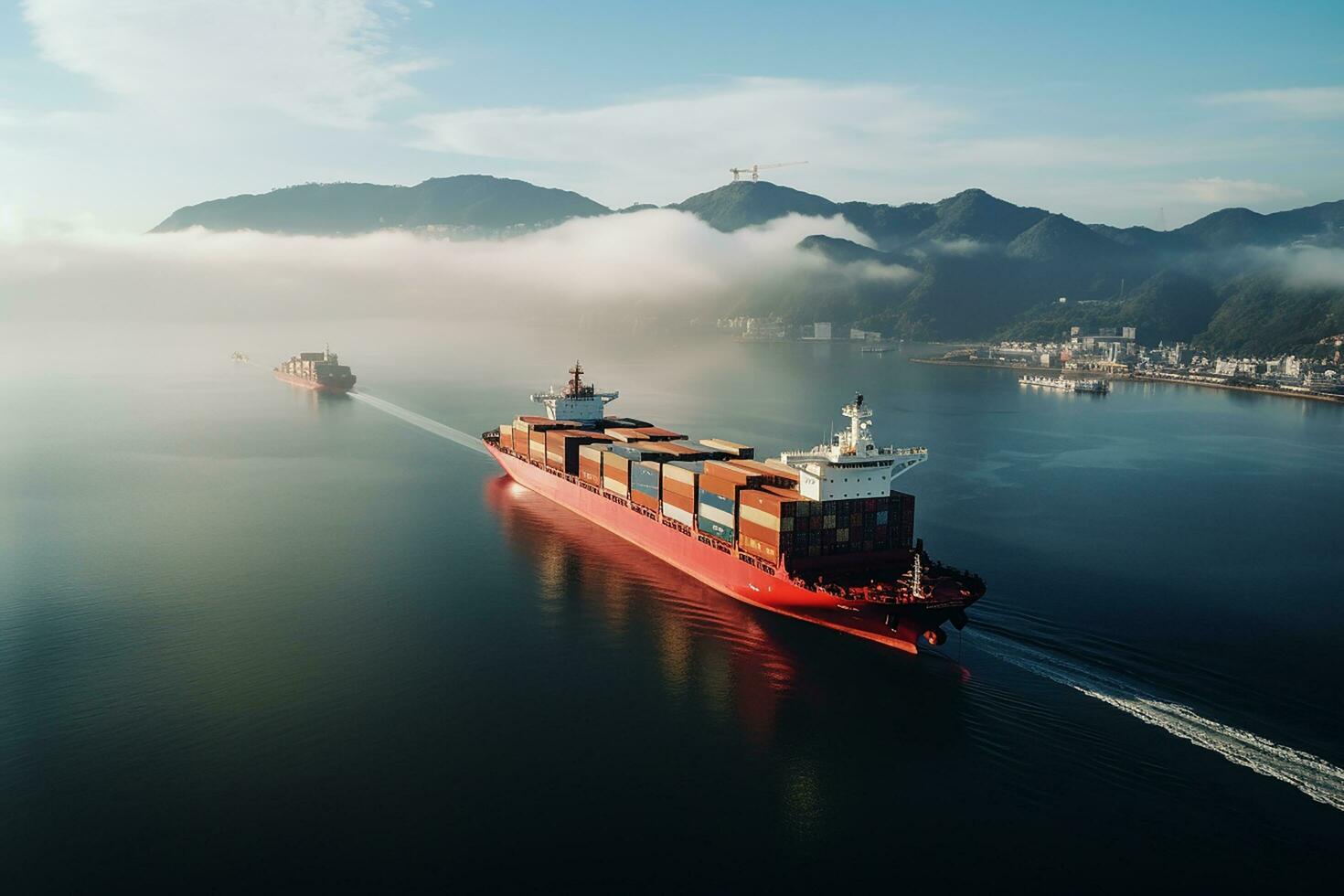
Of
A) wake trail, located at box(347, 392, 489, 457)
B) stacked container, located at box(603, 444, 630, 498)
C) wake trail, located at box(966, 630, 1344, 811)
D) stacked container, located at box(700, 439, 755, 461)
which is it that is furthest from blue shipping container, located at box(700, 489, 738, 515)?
wake trail, located at box(347, 392, 489, 457)

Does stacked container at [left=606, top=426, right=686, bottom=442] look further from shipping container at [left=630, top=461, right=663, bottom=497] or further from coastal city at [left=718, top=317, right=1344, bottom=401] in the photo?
coastal city at [left=718, top=317, right=1344, bottom=401]

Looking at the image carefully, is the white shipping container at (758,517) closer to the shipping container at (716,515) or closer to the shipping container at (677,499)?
the shipping container at (716,515)

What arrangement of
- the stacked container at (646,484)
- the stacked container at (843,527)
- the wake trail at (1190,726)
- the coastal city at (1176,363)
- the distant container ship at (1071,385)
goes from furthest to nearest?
1. the coastal city at (1176,363)
2. the distant container ship at (1071,385)
3. the stacked container at (646,484)
4. the stacked container at (843,527)
5. the wake trail at (1190,726)

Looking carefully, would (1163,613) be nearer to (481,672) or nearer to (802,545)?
(802,545)

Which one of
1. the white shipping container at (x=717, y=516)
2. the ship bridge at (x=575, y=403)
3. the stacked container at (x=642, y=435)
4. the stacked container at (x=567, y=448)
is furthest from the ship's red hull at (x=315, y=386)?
the white shipping container at (x=717, y=516)

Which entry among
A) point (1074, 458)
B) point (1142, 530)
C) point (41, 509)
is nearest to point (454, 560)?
point (41, 509)

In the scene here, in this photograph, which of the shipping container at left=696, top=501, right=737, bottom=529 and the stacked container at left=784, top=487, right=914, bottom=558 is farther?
the shipping container at left=696, top=501, right=737, bottom=529

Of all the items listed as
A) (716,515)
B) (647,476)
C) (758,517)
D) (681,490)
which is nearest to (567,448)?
(647,476)
